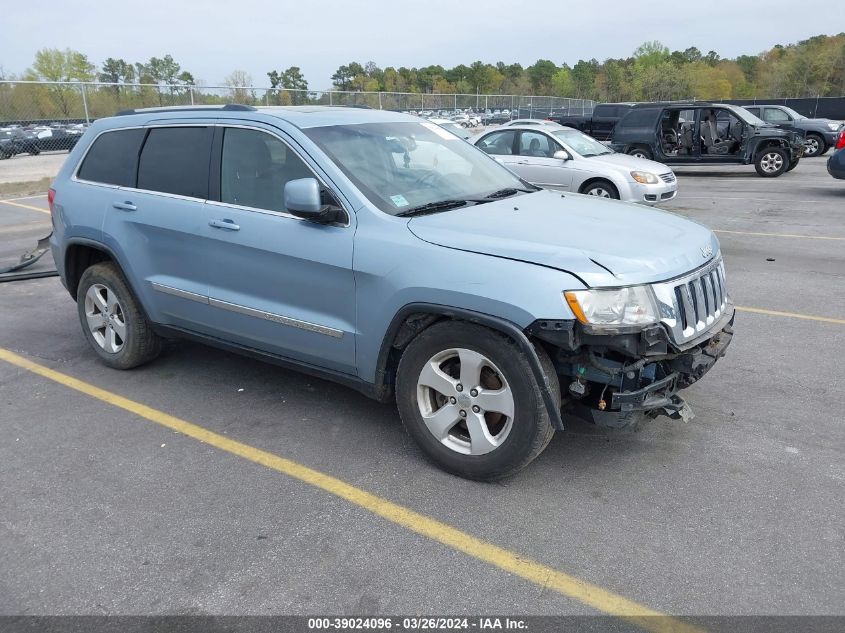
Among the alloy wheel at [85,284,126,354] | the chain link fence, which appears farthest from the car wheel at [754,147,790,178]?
the alloy wheel at [85,284,126,354]

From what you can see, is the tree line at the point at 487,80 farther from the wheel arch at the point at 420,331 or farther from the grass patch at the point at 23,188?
the wheel arch at the point at 420,331

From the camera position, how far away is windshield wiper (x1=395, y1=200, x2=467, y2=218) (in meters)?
3.72

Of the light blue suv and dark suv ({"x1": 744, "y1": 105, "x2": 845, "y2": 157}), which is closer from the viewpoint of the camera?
the light blue suv

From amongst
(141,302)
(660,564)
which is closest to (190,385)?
(141,302)

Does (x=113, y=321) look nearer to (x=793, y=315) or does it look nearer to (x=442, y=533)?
(x=442, y=533)

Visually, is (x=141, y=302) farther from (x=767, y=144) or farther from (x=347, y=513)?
(x=767, y=144)

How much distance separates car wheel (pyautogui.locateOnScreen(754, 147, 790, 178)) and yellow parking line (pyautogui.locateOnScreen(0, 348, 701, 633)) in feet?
56.8

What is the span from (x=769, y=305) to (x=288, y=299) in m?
4.80

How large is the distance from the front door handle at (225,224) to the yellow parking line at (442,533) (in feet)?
4.09

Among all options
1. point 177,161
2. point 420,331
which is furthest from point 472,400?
point 177,161

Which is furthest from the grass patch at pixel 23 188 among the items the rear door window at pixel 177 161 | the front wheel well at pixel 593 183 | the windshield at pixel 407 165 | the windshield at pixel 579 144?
the windshield at pixel 407 165

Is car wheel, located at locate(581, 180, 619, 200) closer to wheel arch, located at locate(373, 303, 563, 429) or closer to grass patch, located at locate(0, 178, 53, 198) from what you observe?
wheel arch, located at locate(373, 303, 563, 429)

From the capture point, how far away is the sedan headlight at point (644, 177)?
11070 mm

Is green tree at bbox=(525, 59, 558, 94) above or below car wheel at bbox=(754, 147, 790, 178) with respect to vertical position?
above
